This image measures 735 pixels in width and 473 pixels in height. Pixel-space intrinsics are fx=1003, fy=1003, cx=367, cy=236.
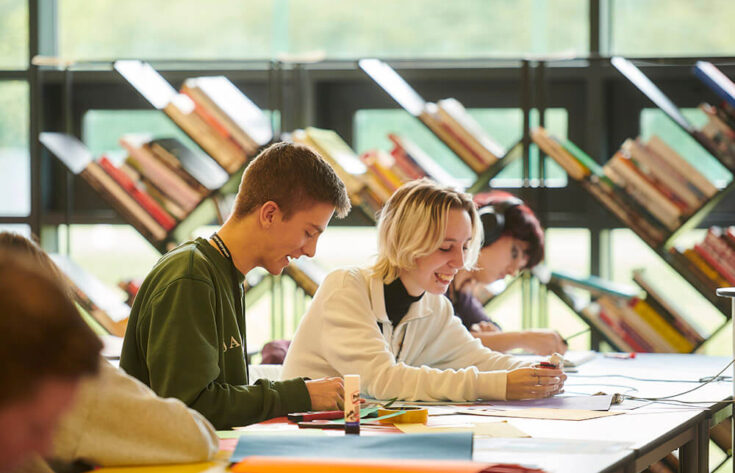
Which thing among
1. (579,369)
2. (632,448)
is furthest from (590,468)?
(579,369)

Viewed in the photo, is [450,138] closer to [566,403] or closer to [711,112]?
[711,112]

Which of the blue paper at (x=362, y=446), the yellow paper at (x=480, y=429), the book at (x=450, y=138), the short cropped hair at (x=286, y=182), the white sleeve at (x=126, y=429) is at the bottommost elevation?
the yellow paper at (x=480, y=429)

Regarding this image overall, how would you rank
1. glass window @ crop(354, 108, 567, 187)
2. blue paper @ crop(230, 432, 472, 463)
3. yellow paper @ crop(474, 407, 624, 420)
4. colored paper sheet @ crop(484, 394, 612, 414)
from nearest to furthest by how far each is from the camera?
blue paper @ crop(230, 432, 472, 463) < yellow paper @ crop(474, 407, 624, 420) < colored paper sheet @ crop(484, 394, 612, 414) < glass window @ crop(354, 108, 567, 187)

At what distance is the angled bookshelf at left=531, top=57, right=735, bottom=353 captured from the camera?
3.91m

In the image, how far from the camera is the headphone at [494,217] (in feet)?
11.2

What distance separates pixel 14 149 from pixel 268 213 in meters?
3.08

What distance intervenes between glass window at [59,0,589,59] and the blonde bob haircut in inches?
77.3

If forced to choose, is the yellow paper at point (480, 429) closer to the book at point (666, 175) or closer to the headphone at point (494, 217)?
the headphone at point (494, 217)

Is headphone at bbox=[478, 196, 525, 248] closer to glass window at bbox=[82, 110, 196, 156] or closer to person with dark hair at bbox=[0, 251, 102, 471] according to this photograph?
glass window at bbox=[82, 110, 196, 156]

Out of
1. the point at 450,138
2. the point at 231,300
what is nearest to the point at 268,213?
the point at 231,300

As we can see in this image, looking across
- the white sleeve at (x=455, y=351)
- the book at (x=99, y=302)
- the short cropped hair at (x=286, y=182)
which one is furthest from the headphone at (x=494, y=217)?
the book at (x=99, y=302)

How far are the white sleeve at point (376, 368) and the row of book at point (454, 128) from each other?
179 centimetres

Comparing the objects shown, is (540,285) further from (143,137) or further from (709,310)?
(143,137)

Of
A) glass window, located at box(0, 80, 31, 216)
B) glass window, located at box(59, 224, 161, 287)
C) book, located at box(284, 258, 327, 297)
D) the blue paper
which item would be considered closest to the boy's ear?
the blue paper
